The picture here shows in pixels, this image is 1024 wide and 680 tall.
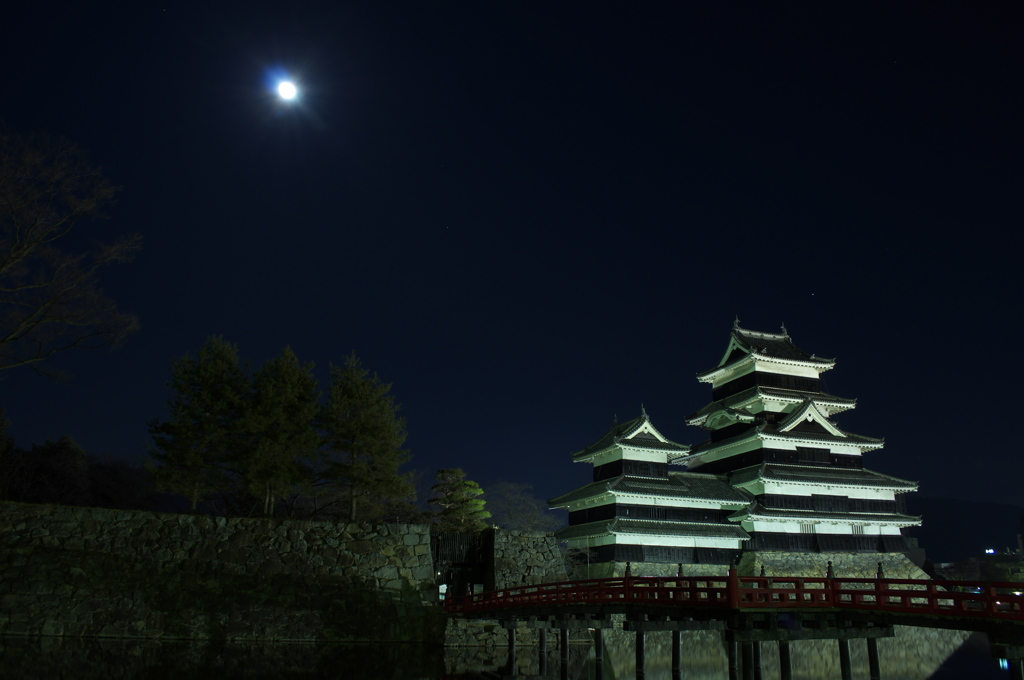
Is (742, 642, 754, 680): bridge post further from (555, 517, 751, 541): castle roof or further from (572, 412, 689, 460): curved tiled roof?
(572, 412, 689, 460): curved tiled roof

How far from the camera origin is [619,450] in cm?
3853

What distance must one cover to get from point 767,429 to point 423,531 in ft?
73.4

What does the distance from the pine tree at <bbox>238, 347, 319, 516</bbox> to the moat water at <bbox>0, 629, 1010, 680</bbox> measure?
7.44 metres

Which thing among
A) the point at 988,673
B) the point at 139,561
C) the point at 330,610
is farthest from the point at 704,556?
the point at 139,561

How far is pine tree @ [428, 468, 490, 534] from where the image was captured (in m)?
41.0

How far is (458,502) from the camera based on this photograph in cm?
4166

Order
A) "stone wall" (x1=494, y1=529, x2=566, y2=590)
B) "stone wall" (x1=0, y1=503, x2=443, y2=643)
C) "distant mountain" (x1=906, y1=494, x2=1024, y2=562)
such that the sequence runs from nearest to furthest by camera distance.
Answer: "stone wall" (x1=0, y1=503, x2=443, y2=643) → "stone wall" (x1=494, y1=529, x2=566, y2=590) → "distant mountain" (x1=906, y1=494, x2=1024, y2=562)

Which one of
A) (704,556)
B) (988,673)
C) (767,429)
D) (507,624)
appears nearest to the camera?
(507,624)

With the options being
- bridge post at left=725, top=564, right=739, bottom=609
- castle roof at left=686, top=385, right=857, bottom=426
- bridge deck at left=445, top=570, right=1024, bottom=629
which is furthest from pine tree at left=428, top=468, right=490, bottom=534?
bridge post at left=725, top=564, right=739, bottom=609

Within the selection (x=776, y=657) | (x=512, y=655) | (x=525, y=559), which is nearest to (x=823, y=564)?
(x=776, y=657)

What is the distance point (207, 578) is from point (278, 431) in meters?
6.92

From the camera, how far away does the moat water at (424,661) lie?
19734mm

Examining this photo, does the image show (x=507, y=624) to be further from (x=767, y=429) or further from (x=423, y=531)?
(x=767, y=429)

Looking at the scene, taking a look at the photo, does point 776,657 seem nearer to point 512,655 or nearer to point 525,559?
point 525,559
